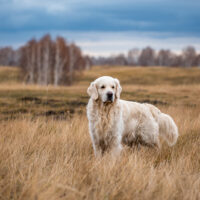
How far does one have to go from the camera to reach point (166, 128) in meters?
4.96

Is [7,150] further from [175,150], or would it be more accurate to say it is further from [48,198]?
[175,150]

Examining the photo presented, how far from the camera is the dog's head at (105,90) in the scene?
4078 millimetres

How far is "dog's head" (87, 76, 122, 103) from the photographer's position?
4.08 metres

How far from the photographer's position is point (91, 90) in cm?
429

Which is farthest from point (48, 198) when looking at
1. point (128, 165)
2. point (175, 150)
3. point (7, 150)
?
point (175, 150)

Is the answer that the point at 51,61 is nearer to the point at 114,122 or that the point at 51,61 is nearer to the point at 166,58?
the point at 114,122

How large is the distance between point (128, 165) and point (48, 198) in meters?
1.12

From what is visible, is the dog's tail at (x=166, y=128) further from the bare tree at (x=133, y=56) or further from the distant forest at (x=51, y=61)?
the bare tree at (x=133, y=56)

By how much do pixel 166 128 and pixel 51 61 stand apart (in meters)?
34.6

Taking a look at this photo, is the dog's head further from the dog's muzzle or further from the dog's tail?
the dog's tail

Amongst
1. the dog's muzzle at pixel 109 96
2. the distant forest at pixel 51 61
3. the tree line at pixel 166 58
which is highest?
the tree line at pixel 166 58

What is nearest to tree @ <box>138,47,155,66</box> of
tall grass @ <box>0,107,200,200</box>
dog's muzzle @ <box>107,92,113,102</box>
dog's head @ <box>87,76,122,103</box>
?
dog's head @ <box>87,76,122,103</box>

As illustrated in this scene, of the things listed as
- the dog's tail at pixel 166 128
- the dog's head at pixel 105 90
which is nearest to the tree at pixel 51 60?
the dog's tail at pixel 166 128

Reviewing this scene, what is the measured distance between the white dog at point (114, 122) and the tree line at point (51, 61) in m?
31.1
